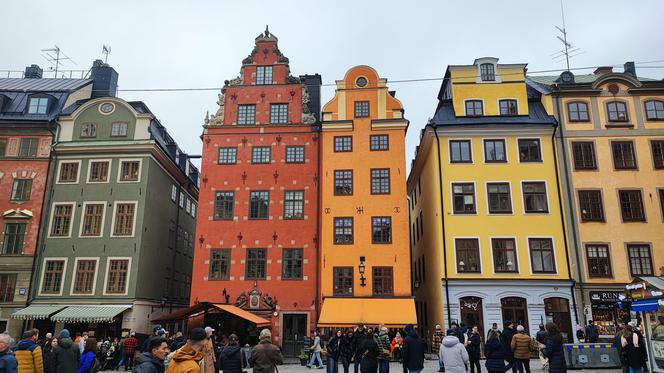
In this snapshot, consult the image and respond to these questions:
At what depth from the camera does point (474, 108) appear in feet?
102

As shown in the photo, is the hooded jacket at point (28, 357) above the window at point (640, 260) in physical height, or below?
below

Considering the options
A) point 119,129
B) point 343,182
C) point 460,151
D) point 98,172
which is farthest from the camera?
point 119,129

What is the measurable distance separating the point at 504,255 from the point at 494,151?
20.7 feet

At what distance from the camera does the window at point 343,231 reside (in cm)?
2956

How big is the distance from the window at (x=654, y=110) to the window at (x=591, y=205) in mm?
6116

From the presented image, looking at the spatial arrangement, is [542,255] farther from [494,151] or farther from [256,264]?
[256,264]

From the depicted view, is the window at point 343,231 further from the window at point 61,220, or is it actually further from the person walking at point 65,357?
the person walking at point 65,357

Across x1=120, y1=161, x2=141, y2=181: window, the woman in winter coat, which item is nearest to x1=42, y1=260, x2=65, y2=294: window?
x1=120, y1=161, x2=141, y2=181: window

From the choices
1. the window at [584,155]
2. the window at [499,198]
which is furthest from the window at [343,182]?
the window at [584,155]

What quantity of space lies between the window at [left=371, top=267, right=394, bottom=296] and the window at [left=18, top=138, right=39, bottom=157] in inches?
924

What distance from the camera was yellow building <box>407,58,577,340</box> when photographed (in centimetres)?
2717

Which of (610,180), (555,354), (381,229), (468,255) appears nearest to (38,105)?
(381,229)

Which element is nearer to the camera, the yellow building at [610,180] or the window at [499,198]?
the yellow building at [610,180]

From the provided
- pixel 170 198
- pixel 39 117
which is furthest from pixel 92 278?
pixel 39 117
